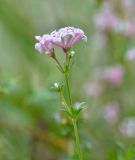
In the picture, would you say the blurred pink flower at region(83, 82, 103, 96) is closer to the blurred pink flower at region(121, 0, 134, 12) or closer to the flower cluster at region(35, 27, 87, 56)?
the blurred pink flower at region(121, 0, 134, 12)

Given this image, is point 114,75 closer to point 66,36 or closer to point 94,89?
point 94,89

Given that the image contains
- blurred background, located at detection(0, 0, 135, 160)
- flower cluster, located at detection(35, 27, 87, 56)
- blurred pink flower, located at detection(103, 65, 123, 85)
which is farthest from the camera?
blurred pink flower, located at detection(103, 65, 123, 85)

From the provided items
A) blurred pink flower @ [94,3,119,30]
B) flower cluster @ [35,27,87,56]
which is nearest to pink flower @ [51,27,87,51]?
flower cluster @ [35,27,87,56]

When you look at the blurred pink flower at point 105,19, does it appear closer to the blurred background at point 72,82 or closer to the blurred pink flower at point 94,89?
the blurred background at point 72,82

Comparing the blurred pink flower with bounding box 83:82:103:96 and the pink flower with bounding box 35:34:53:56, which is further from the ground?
the blurred pink flower with bounding box 83:82:103:96

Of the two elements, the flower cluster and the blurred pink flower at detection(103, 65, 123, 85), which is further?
the blurred pink flower at detection(103, 65, 123, 85)

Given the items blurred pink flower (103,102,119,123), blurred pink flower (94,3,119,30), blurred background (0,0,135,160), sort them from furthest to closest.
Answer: blurred pink flower (94,3,119,30), blurred pink flower (103,102,119,123), blurred background (0,0,135,160)

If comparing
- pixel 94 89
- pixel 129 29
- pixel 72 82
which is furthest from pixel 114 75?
pixel 72 82

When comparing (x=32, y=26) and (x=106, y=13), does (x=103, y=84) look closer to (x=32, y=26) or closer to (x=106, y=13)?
(x=106, y=13)
